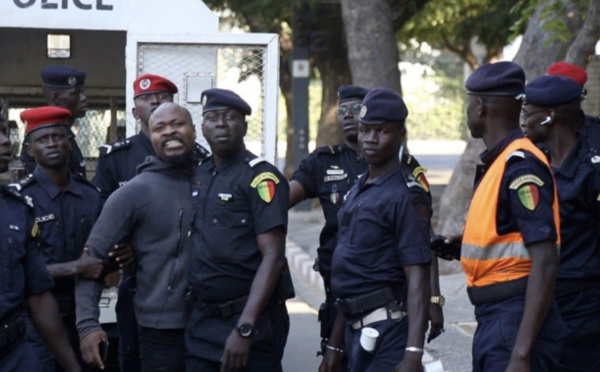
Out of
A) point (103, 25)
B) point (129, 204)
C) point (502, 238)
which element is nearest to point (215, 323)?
point (129, 204)

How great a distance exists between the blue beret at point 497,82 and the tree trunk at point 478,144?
584cm

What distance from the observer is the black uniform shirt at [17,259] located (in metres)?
4.83

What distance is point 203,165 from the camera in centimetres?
570

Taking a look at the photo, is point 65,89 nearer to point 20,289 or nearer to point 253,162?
point 253,162

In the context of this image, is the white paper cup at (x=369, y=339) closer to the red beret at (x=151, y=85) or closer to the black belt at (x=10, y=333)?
the black belt at (x=10, y=333)

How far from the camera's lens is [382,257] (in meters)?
4.95

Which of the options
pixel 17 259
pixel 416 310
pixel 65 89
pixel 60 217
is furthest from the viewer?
pixel 65 89

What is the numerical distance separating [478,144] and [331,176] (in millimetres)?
6151

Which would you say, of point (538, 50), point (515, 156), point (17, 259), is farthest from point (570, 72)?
point (538, 50)

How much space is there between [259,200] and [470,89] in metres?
1.18

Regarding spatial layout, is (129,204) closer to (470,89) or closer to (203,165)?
(203,165)

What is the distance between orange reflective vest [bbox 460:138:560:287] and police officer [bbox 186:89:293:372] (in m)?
1.06

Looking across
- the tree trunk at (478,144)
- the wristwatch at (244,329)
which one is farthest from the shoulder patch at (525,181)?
the tree trunk at (478,144)

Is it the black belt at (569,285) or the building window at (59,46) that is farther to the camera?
the building window at (59,46)
